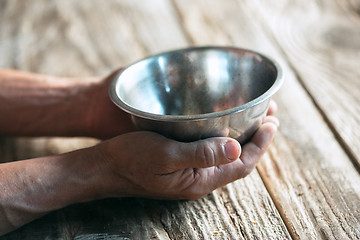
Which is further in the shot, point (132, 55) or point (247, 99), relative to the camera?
point (132, 55)

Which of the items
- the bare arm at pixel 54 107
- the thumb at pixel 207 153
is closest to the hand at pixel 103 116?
the bare arm at pixel 54 107

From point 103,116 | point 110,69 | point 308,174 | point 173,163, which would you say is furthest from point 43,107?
point 308,174

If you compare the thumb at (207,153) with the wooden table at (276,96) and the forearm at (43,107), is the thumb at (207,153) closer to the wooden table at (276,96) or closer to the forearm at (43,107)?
the wooden table at (276,96)

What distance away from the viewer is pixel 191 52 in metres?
0.88

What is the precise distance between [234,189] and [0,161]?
0.47m

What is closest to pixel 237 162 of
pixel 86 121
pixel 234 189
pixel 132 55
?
pixel 234 189

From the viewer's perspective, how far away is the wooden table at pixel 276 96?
27.6 inches

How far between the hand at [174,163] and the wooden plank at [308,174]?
9 centimetres

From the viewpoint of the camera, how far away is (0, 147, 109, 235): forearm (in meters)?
0.71

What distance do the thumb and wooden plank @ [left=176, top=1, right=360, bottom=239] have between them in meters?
0.14

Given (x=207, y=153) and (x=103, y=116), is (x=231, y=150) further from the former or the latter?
(x=103, y=116)

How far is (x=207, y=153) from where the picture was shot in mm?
649

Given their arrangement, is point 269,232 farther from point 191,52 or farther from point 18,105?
point 18,105

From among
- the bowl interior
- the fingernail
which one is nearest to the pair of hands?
the fingernail
